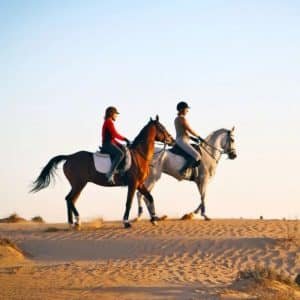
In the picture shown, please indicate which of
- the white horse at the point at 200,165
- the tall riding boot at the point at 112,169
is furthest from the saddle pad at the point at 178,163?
the tall riding boot at the point at 112,169

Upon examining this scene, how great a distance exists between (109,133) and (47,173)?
2174 millimetres

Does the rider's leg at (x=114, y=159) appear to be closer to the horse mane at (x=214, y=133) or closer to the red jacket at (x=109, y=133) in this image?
the red jacket at (x=109, y=133)

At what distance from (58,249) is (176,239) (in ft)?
9.71

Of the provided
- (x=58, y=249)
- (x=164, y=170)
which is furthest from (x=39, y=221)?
(x=58, y=249)

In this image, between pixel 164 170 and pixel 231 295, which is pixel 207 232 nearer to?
pixel 164 170

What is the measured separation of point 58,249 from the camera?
20.6m

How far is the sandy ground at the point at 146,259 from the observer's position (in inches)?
588

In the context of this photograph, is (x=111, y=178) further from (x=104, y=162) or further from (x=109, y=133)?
(x=109, y=133)

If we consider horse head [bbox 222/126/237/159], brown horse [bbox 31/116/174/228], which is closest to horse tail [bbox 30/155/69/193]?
brown horse [bbox 31/116/174/228]

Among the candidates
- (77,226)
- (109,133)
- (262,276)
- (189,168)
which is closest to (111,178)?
(109,133)

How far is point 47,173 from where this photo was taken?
22.7 metres

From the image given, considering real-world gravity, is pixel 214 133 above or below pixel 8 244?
above

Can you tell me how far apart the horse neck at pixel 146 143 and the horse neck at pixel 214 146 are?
2214 mm

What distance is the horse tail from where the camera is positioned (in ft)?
74.3
